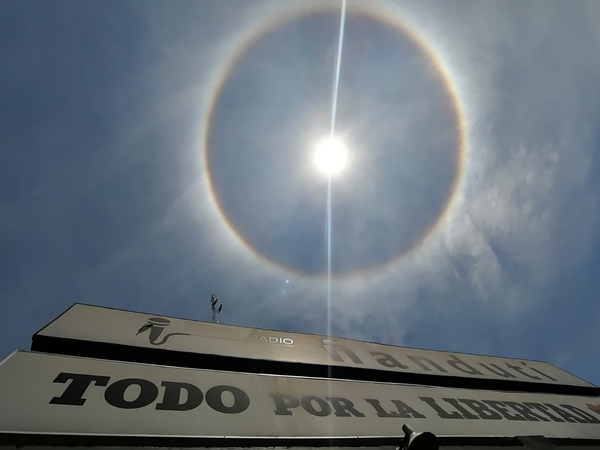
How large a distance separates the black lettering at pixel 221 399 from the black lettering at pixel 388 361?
138 inches

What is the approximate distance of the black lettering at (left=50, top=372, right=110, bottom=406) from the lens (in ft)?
13.6

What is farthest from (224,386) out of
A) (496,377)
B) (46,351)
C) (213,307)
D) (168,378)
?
(213,307)

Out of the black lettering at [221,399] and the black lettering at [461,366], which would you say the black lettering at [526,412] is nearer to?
the black lettering at [461,366]

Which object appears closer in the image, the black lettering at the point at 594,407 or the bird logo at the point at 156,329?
the bird logo at the point at 156,329

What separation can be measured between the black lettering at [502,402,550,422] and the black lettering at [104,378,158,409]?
6.05m

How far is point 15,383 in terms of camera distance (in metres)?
4.19

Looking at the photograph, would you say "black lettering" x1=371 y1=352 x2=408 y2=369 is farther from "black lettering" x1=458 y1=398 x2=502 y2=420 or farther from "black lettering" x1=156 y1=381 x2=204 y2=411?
"black lettering" x1=156 y1=381 x2=204 y2=411

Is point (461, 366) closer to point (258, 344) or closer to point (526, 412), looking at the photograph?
point (526, 412)

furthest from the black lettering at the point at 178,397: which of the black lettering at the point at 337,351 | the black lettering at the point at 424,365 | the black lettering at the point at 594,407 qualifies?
the black lettering at the point at 594,407

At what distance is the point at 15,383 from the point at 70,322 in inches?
78.7

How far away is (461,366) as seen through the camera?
344 inches

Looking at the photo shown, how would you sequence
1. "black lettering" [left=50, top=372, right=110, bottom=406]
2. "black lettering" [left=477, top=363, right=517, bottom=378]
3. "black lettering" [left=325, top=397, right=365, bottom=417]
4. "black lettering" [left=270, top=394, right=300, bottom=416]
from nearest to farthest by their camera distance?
"black lettering" [left=50, top=372, right=110, bottom=406]
"black lettering" [left=270, top=394, right=300, bottom=416]
"black lettering" [left=325, top=397, right=365, bottom=417]
"black lettering" [left=477, top=363, right=517, bottom=378]

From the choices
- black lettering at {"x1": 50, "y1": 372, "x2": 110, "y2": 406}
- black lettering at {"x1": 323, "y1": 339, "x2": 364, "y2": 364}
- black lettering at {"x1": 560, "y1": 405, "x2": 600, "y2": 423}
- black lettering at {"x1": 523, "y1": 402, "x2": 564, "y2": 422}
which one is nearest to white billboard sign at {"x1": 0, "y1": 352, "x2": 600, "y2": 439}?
black lettering at {"x1": 50, "y1": 372, "x2": 110, "y2": 406}

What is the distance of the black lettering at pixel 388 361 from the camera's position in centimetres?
776
